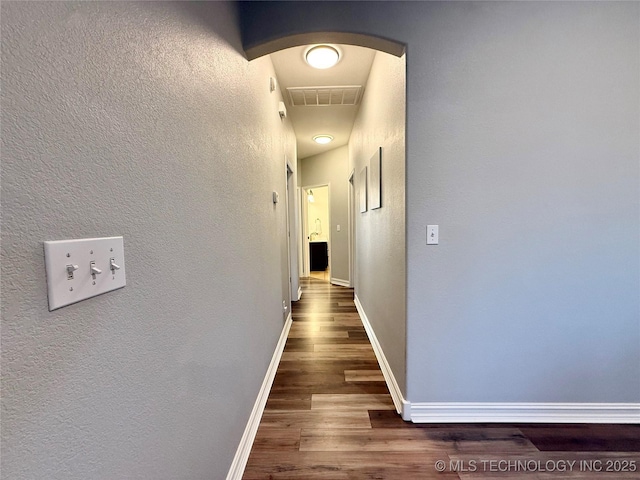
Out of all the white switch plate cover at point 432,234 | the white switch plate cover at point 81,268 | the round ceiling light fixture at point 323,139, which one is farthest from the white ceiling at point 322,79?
the white switch plate cover at point 81,268

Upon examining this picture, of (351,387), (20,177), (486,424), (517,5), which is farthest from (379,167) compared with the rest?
(20,177)

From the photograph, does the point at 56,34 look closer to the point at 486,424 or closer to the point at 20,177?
the point at 20,177

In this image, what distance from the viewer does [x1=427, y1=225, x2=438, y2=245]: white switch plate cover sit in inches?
56.7

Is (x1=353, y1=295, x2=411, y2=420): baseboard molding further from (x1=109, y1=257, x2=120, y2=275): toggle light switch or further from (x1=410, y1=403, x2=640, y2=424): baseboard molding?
(x1=109, y1=257, x2=120, y2=275): toggle light switch

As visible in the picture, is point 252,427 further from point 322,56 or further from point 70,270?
point 322,56

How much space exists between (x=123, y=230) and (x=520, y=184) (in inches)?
70.7

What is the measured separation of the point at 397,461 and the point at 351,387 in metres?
0.58

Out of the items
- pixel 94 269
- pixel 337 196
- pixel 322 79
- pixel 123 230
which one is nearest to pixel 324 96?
pixel 322 79

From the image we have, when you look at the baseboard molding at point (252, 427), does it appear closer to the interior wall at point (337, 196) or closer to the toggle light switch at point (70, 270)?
the toggle light switch at point (70, 270)

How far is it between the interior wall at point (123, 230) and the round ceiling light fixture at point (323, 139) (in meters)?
2.99

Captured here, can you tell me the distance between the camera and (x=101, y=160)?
516 millimetres

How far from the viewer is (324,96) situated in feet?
9.39

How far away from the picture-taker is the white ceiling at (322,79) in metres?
2.15

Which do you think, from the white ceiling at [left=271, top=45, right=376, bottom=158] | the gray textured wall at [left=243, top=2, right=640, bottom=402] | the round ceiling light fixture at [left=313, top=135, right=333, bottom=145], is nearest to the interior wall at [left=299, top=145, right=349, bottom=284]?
the round ceiling light fixture at [left=313, top=135, right=333, bottom=145]
